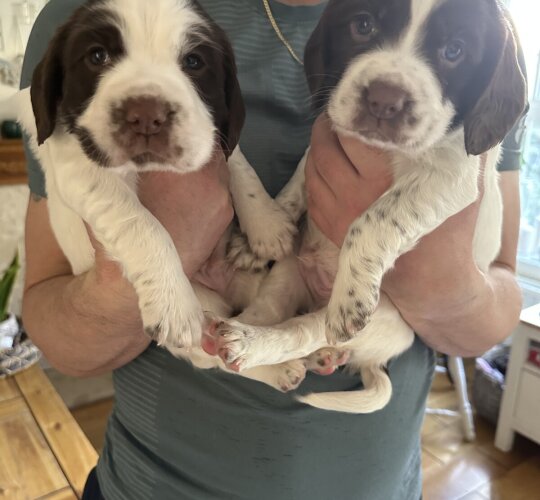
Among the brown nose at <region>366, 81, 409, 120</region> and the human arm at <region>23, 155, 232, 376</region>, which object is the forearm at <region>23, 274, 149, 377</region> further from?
the brown nose at <region>366, 81, 409, 120</region>

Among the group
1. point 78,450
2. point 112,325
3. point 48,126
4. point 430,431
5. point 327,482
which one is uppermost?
point 48,126

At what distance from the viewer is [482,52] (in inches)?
45.3

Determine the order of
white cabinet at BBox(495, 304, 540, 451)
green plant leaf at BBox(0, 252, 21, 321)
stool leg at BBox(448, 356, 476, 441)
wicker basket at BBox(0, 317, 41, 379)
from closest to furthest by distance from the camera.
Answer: wicker basket at BBox(0, 317, 41, 379)
green plant leaf at BBox(0, 252, 21, 321)
white cabinet at BBox(495, 304, 540, 451)
stool leg at BBox(448, 356, 476, 441)

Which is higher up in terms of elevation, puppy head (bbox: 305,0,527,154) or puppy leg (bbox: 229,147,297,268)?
puppy head (bbox: 305,0,527,154)

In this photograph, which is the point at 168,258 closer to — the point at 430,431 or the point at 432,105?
the point at 432,105

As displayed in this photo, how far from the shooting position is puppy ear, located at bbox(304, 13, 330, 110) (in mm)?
1197

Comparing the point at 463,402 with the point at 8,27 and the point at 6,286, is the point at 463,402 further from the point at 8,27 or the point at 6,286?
the point at 8,27

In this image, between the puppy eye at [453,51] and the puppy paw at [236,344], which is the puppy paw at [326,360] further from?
the puppy eye at [453,51]

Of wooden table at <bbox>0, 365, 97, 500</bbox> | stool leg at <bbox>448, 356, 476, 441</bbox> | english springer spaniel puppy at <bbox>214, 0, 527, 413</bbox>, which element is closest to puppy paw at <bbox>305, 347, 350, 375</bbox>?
english springer spaniel puppy at <bbox>214, 0, 527, 413</bbox>

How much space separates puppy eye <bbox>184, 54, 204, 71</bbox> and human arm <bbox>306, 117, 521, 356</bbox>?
0.27 m

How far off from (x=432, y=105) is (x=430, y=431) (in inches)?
124

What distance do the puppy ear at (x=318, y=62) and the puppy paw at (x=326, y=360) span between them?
524 millimetres

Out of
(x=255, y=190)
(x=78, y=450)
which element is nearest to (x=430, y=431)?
(x=78, y=450)

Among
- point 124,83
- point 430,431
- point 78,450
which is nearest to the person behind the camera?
point 124,83
